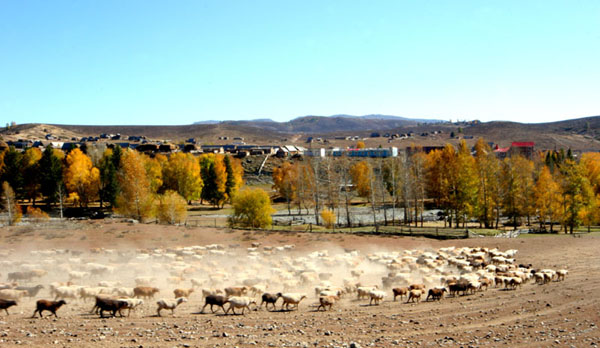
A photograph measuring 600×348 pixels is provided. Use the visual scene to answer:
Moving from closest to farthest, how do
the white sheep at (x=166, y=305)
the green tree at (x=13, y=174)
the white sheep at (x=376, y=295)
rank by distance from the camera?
the white sheep at (x=166, y=305)
the white sheep at (x=376, y=295)
the green tree at (x=13, y=174)

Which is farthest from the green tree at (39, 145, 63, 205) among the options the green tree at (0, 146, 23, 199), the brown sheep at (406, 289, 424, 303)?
the brown sheep at (406, 289, 424, 303)

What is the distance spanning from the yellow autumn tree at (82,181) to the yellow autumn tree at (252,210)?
1330 inches

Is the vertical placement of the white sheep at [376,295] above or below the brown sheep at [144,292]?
below

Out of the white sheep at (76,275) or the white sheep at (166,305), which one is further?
the white sheep at (76,275)

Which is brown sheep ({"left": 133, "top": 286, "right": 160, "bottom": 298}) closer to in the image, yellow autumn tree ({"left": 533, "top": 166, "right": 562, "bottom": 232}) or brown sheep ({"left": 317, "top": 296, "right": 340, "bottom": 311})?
brown sheep ({"left": 317, "top": 296, "right": 340, "bottom": 311})

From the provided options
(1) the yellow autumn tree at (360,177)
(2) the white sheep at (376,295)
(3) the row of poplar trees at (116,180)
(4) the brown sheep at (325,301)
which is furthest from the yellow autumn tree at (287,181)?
(4) the brown sheep at (325,301)

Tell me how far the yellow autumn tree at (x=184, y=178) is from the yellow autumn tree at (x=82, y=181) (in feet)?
39.3

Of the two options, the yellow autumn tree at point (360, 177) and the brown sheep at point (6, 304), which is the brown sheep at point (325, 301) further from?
the yellow autumn tree at point (360, 177)

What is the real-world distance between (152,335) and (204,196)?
74.9 meters

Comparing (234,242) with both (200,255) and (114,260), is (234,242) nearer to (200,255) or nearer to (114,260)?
(200,255)

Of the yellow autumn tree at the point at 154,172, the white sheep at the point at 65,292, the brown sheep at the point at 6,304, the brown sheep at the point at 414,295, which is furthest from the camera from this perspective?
the yellow autumn tree at the point at 154,172

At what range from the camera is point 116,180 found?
2936 inches

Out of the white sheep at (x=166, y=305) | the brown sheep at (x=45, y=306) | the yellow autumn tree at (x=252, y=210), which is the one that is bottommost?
the yellow autumn tree at (x=252, y=210)

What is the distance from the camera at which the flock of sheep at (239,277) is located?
20.8m
